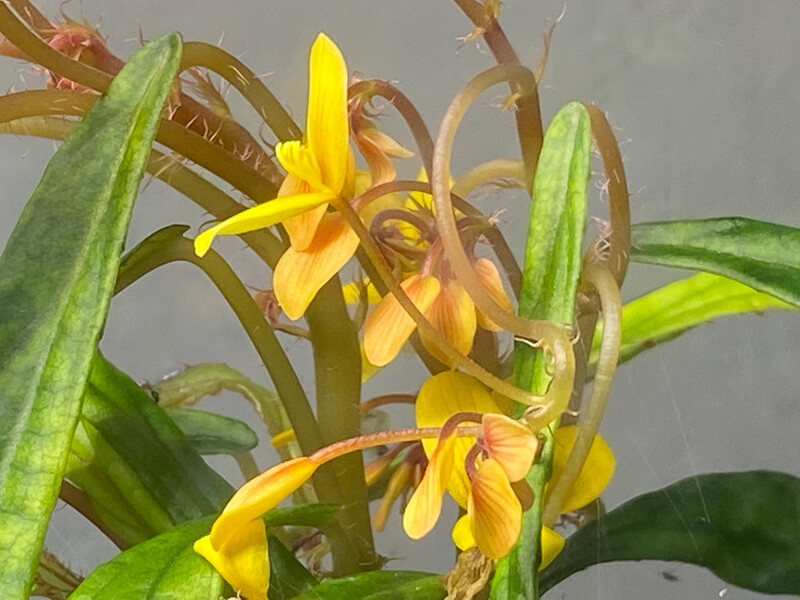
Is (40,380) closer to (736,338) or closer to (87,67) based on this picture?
(87,67)

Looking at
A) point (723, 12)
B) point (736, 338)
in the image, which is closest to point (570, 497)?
point (736, 338)

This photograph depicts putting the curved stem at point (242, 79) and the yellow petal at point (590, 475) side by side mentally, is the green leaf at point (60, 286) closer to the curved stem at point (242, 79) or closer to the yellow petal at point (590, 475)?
the curved stem at point (242, 79)

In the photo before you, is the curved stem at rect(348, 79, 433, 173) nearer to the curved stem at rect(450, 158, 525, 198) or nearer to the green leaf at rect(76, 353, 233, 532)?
the curved stem at rect(450, 158, 525, 198)

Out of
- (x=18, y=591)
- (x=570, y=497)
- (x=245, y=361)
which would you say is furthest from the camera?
(x=245, y=361)

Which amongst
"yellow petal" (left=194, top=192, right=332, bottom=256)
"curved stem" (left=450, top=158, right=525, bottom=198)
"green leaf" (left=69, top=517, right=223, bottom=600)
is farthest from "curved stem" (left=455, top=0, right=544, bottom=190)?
"green leaf" (left=69, top=517, right=223, bottom=600)

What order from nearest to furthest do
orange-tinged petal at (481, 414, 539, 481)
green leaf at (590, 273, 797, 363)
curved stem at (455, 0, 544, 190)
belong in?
orange-tinged petal at (481, 414, 539, 481) → curved stem at (455, 0, 544, 190) → green leaf at (590, 273, 797, 363)

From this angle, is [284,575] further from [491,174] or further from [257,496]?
[491,174]

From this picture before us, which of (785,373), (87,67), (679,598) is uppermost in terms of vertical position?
(87,67)
